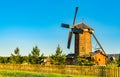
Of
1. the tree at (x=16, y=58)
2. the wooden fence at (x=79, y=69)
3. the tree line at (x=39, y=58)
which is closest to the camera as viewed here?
the wooden fence at (x=79, y=69)

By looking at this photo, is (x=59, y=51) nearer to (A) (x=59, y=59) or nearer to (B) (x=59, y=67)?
(A) (x=59, y=59)

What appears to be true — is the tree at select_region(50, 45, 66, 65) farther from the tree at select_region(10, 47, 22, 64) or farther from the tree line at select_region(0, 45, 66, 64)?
the tree at select_region(10, 47, 22, 64)

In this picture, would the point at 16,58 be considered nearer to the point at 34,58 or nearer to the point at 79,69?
the point at 34,58

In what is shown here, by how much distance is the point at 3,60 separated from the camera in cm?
7606

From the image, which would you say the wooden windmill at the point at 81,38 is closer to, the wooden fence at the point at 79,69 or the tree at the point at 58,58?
the tree at the point at 58,58

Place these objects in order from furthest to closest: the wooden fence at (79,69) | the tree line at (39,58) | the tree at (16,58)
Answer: the tree at (16,58) < the tree line at (39,58) < the wooden fence at (79,69)

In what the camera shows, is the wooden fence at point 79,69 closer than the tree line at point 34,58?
Yes

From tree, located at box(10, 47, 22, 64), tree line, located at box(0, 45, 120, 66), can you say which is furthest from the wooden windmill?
tree, located at box(10, 47, 22, 64)

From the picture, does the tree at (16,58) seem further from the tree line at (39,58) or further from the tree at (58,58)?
the tree at (58,58)

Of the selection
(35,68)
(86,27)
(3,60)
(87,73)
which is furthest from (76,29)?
(3,60)

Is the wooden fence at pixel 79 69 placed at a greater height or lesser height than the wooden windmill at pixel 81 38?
lesser

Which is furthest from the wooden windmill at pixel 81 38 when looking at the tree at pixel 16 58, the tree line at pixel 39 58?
the tree at pixel 16 58

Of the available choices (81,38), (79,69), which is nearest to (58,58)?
(81,38)

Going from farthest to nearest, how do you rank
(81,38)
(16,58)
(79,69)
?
(16,58) → (81,38) → (79,69)
